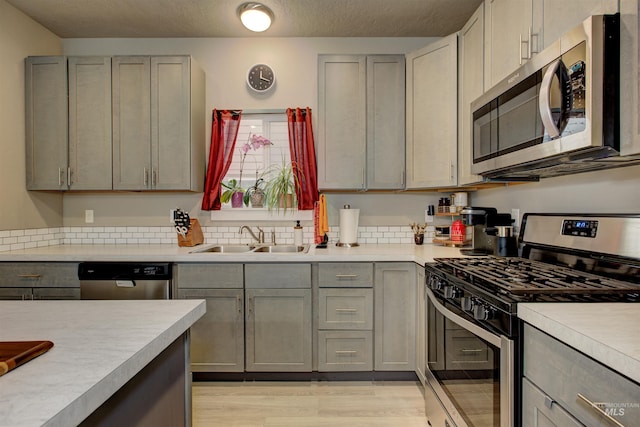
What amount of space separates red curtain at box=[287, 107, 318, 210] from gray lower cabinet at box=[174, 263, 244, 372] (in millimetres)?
867

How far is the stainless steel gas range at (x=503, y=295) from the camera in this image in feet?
3.86

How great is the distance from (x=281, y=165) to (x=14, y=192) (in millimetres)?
1991

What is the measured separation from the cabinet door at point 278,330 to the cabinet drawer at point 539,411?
1.54 meters

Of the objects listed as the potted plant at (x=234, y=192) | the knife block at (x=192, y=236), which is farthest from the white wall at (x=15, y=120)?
the potted plant at (x=234, y=192)

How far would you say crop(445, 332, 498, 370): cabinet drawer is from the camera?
1307mm

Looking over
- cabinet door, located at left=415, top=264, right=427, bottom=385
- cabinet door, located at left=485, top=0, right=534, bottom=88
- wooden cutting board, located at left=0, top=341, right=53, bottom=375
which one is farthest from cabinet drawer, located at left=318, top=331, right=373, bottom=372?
wooden cutting board, located at left=0, top=341, right=53, bottom=375

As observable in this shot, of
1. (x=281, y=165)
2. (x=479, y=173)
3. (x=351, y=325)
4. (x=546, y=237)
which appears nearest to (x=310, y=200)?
(x=281, y=165)

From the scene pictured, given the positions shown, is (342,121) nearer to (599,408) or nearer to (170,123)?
(170,123)

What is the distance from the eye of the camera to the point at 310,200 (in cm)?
303

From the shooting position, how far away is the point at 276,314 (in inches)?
97.5

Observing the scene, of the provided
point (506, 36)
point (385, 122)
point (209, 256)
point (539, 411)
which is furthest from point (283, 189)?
point (539, 411)

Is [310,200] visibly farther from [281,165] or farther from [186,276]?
[186,276]

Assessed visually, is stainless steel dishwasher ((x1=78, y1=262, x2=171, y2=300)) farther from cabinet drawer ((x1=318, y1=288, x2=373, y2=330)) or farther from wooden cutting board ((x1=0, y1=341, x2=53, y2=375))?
wooden cutting board ((x1=0, y1=341, x2=53, y2=375))

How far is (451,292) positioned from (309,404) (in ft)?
4.01
